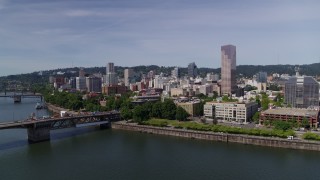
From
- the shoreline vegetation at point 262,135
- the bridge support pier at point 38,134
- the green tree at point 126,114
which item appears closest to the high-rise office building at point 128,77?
the green tree at point 126,114

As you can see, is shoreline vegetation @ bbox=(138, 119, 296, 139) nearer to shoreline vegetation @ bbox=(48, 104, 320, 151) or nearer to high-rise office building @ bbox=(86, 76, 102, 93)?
shoreline vegetation @ bbox=(48, 104, 320, 151)

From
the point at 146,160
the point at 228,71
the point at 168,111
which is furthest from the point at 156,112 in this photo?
the point at 228,71

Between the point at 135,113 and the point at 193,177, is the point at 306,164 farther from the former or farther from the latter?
the point at 135,113

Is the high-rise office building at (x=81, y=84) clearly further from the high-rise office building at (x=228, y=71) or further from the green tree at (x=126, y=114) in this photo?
the green tree at (x=126, y=114)

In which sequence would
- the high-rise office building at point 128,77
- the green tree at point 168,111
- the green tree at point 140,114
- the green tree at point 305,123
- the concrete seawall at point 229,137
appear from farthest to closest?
the high-rise office building at point 128,77, the green tree at point 168,111, the green tree at point 140,114, the green tree at point 305,123, the concrete seawall at point 229,137

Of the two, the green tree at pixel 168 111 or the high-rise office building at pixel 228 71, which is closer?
the green tree at pixel 168 111

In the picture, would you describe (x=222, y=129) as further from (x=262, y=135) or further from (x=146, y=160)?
(x=146, y=160)

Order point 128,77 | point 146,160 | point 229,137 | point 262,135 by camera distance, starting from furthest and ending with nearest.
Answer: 1. point 128,77
2. point 229,137
3. point 262,135
4. point 146,160
